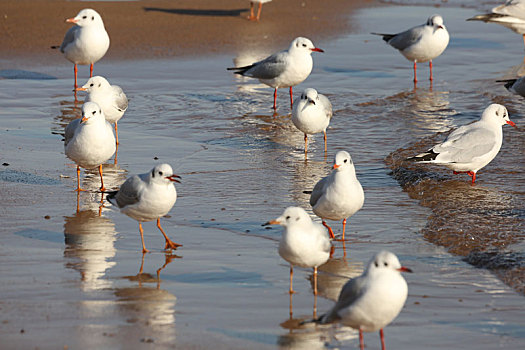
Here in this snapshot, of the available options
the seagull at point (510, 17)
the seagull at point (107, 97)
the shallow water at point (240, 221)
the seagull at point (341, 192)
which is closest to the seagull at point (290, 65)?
the shallow water at point (240, 221)

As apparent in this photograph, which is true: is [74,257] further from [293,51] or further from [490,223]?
[293,51]

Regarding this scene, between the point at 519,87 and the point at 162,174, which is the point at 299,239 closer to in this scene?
the point at 162,174

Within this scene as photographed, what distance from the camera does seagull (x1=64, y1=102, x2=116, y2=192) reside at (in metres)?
7.81

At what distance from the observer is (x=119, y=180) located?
8.42 meters

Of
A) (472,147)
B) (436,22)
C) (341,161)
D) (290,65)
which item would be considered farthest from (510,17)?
(341,161)

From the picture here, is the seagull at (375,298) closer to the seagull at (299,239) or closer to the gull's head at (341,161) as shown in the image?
the seagull at (299,239)

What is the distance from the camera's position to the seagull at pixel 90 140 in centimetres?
781

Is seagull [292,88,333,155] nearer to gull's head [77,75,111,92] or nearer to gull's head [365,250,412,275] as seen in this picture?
gull's head [77,75,111,92]

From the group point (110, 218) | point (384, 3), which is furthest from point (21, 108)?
point (384, 3)

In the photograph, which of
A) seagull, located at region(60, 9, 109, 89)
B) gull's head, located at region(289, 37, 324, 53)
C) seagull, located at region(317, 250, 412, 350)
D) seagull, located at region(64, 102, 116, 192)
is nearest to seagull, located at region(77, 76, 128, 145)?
seagull, located at region(64, 102, 116, 192)

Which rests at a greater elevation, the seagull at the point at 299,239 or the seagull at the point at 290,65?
the seagull at the point at 290,65

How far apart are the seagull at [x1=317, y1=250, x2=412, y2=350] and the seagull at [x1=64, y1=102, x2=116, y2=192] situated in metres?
3.80

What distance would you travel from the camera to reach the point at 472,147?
855 centimetres

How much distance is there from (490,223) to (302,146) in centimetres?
331
